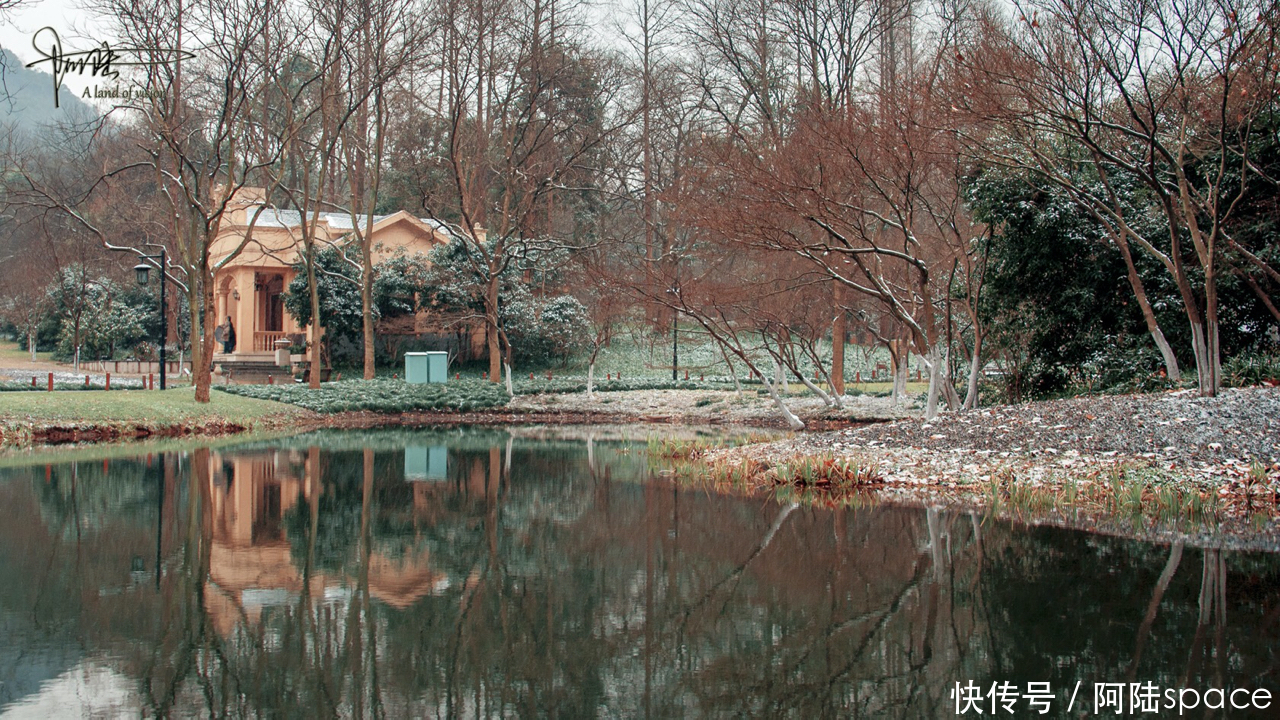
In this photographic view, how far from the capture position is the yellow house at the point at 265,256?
36688 millimetres

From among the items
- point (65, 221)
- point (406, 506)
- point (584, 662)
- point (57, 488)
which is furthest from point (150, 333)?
point (584, 662)

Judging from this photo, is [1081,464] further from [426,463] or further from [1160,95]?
[426,463]

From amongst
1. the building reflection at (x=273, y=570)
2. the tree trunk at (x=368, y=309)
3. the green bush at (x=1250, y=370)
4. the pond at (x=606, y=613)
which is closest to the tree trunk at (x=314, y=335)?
the tree trunk at (x=368, y=309)

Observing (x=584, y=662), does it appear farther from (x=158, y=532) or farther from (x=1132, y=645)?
(x=158, y=532)

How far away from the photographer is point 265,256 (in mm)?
36812

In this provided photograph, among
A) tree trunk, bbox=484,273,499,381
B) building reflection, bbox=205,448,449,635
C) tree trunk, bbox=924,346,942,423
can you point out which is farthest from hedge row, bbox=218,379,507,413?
building reflection, bbox=205,448,449,635

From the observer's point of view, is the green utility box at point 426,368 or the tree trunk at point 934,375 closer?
the tree trunk at point 934,375

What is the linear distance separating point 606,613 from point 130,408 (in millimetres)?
17475

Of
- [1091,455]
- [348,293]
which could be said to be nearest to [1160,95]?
[1091,455]

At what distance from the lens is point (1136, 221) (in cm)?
1734

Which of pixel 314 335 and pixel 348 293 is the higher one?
pixel 348 293

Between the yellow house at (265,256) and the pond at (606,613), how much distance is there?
2729cm

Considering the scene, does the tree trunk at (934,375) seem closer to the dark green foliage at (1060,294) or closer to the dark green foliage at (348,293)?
the dark green foliage at (1060,294)

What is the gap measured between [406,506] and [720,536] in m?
3.69
